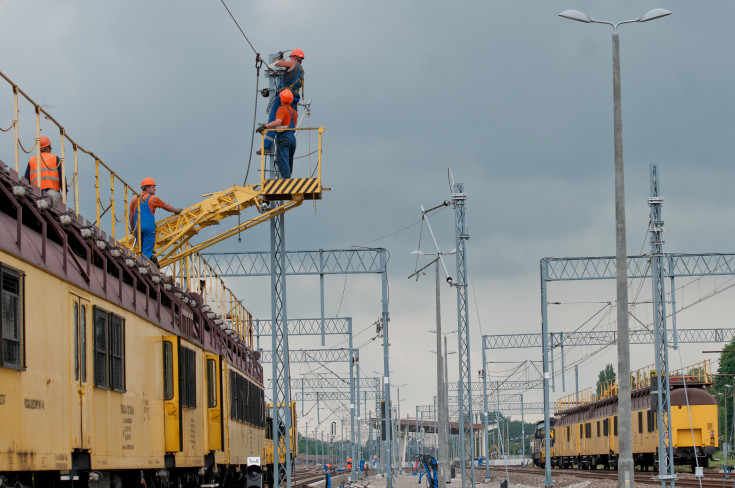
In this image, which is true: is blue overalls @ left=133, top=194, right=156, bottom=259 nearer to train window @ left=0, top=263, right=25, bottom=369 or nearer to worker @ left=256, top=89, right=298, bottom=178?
worker @ left=256, top=89, right=298, bottom=178

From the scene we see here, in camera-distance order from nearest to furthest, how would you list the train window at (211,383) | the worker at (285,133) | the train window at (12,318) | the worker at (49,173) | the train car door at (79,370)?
1. the train window at (12,318)
2. the train car door at (79,370)
3. the worker at (49,173)
4. the train window at (211,383)
5. the worker at (285,133)

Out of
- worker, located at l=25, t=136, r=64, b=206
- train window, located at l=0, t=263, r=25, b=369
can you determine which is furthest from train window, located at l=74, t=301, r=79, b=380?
worker, located at l=25, t=136, r=64, b=206

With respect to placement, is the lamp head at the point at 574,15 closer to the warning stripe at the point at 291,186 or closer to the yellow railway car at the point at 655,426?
the warning stripe at the point at 291,186

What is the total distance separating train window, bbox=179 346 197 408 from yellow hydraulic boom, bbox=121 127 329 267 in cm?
379

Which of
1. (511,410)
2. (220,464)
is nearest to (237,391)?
(220,464)

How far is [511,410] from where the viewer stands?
121688 millimetres

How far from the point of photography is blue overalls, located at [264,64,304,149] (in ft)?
73.7

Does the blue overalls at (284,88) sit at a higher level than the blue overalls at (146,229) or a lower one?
higher

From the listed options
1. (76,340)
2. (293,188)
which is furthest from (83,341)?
(293,188)

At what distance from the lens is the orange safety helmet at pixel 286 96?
72.1 feet

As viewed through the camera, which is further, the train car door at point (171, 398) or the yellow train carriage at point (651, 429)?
the yellow train carriage at point (651, 429)

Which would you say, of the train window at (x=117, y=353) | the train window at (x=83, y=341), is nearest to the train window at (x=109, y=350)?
the train window at (x=117, y=353)

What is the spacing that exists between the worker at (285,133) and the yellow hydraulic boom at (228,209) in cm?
37

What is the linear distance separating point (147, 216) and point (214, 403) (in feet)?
12.2
